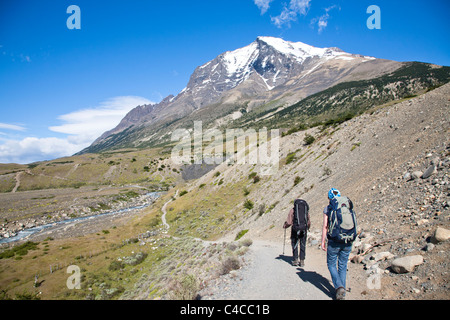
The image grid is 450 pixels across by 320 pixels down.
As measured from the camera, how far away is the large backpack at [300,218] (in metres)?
9.58

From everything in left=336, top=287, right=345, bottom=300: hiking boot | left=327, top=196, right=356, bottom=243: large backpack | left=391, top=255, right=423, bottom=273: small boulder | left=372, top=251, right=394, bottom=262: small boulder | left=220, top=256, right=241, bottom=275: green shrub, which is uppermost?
left=327, top=196, right=356, bottom=243: large backpack

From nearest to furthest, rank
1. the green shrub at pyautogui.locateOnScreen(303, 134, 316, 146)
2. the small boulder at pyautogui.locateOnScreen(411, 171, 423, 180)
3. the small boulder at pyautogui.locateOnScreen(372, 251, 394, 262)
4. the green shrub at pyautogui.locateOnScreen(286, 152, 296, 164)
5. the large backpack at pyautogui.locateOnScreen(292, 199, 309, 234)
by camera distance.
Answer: the small boulder at pyautogui.locateOnScreen(372, 251, 394, 262) < the large backpack at pyautogui.locateOnScreen(292, 199, 309, 234) < the small boulder at pyautogui.locateOnScreen(411, 171, 423, 180) < the green shrub at pyautogui.locateOnScreen(286, 152, 296, 164) < the green shrub at pyautogui.locateOnScreen(303, 134, 316, 146)

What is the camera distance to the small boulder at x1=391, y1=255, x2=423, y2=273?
22.9ft

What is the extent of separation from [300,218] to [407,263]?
12.1 ft

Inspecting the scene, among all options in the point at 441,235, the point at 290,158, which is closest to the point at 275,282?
the point at 441,235

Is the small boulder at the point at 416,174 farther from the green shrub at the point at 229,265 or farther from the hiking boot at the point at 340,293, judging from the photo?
the green shrub at the point at 229,265

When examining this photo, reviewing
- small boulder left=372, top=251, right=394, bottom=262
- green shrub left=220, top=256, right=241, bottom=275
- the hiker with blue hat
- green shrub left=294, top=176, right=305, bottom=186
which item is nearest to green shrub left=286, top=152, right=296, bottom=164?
green shrub left=294, top=176, right=305, bottom=186

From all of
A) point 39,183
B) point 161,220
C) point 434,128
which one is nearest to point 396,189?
point 434,128

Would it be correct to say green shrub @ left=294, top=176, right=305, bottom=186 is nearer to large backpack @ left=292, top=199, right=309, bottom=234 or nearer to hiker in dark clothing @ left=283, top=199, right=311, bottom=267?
hiker in dark clothing @ left=283, top=199, right=311, bottom=267

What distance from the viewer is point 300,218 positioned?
31.8 feet

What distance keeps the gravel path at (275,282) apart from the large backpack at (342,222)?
2080 millimetres

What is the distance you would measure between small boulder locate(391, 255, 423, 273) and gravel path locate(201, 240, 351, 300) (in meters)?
1.79

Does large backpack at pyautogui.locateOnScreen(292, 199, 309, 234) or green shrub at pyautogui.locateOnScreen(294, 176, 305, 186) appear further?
green shrub at pyautogui.locateOnScreen(294, 176, 305, 186)
